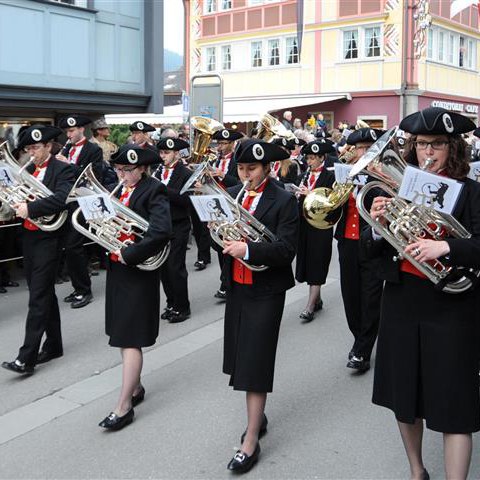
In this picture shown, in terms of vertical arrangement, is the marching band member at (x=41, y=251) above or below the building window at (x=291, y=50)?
below

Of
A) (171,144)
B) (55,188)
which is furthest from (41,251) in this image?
(171,144)

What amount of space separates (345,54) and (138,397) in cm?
2847

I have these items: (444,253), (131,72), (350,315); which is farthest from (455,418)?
(131,72)

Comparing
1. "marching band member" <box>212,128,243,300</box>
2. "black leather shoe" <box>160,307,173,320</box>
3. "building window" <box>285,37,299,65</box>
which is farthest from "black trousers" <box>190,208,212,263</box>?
"building window" <box>285,37,299,65</box>

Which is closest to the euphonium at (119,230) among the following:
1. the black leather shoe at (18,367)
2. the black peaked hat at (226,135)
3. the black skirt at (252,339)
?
the black skirt at (252,339)

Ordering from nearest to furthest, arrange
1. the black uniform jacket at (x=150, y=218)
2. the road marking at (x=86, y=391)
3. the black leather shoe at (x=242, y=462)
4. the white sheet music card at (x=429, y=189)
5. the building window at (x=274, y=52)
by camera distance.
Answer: the white sheet music card at (x=429, y=189) < the black leather shoe at (x=242, y=462) < the black uniform jacket at (x=150, y=218) < the road marking at (x=86, y=391) < the building window at (x=274, y=52)

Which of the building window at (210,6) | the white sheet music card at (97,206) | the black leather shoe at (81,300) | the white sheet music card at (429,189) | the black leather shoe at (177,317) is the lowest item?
the black leather shoe at (177,317)

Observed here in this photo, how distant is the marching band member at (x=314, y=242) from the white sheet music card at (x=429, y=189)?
3.89 meters

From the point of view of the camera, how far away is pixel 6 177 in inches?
236

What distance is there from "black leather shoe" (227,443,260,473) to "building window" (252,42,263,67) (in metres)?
31.4

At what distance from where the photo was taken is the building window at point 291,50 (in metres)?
32.8

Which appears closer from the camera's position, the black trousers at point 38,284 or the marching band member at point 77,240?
the black trousers at point 38,284

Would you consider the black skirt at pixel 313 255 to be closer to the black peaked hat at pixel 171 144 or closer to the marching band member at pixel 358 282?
the marching band member at pixel 358 282

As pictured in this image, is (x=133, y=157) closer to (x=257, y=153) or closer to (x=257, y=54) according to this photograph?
(x=257, y=153)
